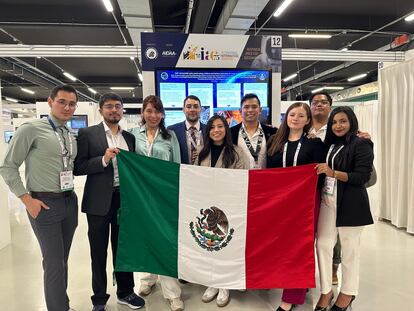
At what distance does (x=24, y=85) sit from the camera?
666 inches

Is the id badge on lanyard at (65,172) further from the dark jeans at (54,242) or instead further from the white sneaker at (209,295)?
the white sneaker at (209,295)

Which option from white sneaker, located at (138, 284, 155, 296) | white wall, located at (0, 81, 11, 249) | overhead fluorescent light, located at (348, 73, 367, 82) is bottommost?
white sneaker, located at (138, 284, 155, 296)

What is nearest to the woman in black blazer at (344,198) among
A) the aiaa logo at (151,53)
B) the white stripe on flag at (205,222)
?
the white stripe on flag at (205,222)

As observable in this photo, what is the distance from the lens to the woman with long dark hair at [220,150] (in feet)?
8.45

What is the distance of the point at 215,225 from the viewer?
250 cm

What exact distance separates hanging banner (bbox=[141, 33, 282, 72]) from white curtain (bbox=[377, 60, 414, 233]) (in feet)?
7.72

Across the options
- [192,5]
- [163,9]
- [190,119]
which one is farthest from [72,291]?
[163,9]

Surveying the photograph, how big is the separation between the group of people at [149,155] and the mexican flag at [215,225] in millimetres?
139

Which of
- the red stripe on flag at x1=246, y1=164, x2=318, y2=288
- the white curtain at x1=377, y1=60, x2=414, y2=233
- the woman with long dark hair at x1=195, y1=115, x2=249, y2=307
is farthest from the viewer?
the white curtain at x1=377, y1=60, x2=414, y2=233

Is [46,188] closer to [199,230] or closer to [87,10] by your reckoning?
[199,230]

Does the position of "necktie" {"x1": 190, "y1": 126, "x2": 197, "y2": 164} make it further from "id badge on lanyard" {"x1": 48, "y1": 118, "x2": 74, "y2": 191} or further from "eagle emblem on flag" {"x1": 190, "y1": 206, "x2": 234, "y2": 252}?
"id badge on lanyard" {"x1": 48, "y1": 118, "x2": 74, "y2": 191}

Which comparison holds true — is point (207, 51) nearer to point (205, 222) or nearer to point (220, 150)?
point (220, 150)

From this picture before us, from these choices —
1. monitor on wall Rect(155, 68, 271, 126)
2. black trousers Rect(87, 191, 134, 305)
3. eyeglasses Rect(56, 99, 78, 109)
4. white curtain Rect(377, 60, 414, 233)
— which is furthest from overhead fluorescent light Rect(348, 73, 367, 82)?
eyeglasses Rect(56, 99, 78, 109)

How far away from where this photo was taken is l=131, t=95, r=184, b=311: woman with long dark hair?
8.46 feet
